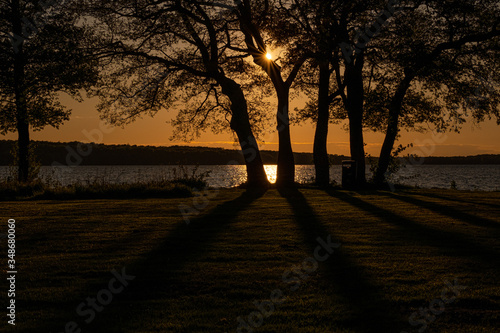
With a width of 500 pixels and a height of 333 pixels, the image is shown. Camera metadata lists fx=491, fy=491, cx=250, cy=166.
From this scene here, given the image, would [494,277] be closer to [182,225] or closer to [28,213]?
[182,225]

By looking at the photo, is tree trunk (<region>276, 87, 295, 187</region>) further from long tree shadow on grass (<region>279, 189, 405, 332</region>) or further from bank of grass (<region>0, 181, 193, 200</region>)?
long tree shadow on grass (<region>279, 189, 405, 332</region>)

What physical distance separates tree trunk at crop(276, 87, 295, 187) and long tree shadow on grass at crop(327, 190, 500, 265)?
12.7m

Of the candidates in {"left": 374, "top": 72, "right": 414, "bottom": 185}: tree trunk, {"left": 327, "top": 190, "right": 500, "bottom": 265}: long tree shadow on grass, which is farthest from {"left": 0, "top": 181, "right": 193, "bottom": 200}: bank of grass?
{"left": 374, "top": 72, "right": 414, "bottom": 185}: tree trunk

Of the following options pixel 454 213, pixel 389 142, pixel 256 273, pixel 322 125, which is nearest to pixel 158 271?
pixel 256 273

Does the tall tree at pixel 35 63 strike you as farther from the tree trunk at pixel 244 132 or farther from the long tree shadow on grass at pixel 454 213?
the long tree shadow on grass at pixel 454 213

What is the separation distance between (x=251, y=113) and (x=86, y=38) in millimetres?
10758

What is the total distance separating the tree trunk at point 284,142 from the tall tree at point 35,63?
10.1 meters

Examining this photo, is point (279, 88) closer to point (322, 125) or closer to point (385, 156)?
point (322, 125)

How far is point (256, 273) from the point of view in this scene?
25.9 ft

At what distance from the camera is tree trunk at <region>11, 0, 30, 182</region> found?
987 inches

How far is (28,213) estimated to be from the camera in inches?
578

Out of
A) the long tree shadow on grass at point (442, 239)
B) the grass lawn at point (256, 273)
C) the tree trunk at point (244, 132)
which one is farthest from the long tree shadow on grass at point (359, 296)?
the tree trunk at point (244, 132)

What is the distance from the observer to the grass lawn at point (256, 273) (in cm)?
594

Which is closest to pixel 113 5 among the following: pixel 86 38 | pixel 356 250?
pixel 86 38
